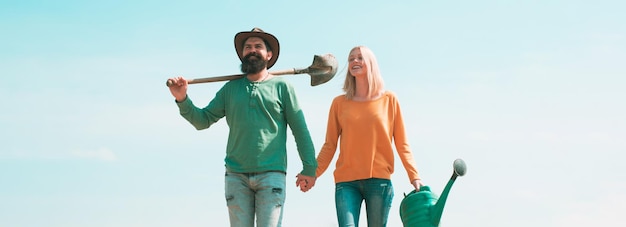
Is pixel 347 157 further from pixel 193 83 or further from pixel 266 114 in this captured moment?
pixel 193 83

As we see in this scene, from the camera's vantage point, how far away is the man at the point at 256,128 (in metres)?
8.01

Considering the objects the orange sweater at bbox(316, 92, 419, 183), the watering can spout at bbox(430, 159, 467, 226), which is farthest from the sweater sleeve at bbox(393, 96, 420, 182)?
the watering can spout at bbox(430, 159, 467, 226)

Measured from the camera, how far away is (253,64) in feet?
27.8

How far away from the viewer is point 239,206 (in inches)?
314

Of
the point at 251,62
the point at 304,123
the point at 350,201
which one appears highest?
the point at 251,62

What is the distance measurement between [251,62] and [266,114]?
574 mm

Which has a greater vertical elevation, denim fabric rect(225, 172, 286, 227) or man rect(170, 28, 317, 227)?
man rect(170, 28, 317, 227)

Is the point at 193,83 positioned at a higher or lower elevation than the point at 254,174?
higher

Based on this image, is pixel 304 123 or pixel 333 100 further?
pixel 333 100

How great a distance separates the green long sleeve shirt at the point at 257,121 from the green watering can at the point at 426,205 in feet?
3.57

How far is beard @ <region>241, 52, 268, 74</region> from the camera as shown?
8469 mm

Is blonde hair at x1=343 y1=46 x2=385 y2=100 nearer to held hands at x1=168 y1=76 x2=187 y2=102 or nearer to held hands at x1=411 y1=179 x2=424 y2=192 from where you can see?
held hands at x1=411 y1=179 x2=424 y2=192

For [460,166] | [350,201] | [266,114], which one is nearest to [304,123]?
[266,114]

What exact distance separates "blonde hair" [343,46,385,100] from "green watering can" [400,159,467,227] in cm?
113
